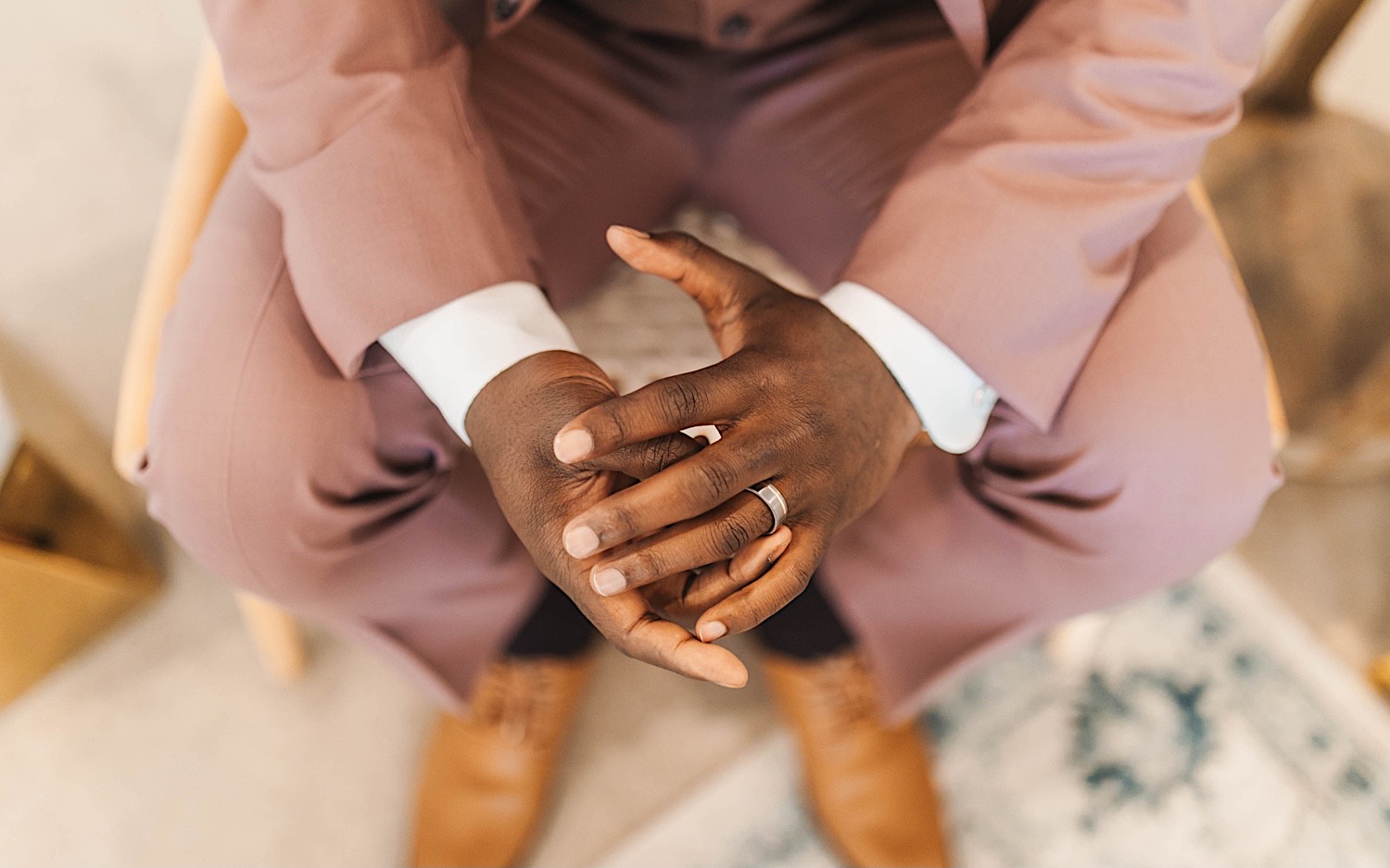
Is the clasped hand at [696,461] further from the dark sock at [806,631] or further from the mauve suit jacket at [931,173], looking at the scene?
the dark sock at [806,631]

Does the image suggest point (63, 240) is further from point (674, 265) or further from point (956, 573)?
point (956, 573)

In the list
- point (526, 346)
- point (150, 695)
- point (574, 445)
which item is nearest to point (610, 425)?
point (574, 445)

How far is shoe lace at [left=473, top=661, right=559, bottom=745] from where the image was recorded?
0.99 meters

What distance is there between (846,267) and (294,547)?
45cm

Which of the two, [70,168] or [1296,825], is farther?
[1296,825]

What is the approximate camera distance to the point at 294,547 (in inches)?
26.2

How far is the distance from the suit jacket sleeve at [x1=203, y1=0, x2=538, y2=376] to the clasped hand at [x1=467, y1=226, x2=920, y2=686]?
0.09m

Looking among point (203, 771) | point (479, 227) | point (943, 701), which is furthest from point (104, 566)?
point (943, 701)

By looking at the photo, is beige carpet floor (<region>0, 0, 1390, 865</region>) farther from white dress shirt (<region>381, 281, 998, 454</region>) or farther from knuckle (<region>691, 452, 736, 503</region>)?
knuckle (<region>691, 452, 736, 503</region>)

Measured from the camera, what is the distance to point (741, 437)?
1.75ft

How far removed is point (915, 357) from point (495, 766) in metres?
0.65

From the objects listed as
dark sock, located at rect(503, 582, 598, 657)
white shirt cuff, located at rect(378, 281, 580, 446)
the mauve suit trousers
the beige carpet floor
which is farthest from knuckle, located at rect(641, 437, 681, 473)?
dark sock, located at rect(503, 582, 598, 657)

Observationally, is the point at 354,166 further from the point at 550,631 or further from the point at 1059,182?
the point at 550,631

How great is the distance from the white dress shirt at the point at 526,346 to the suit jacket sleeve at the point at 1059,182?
0.6 inches
